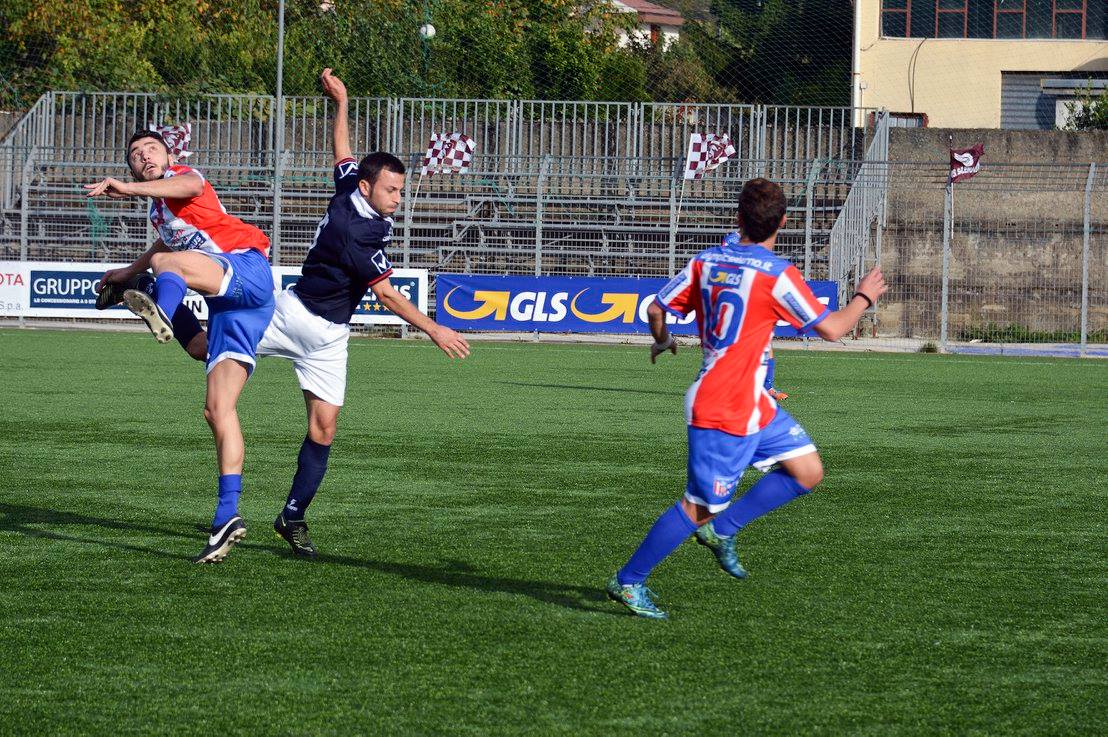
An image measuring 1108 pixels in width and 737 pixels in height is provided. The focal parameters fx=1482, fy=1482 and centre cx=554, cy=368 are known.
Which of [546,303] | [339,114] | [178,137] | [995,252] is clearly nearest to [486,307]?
[546,303]

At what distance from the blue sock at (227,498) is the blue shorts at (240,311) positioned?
486 mm

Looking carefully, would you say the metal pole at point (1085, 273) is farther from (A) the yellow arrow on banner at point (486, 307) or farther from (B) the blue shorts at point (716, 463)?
(B) the blue shorts at point (716, 463)

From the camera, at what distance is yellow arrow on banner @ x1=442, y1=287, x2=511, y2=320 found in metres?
24.5

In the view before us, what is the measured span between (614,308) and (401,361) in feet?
18.5

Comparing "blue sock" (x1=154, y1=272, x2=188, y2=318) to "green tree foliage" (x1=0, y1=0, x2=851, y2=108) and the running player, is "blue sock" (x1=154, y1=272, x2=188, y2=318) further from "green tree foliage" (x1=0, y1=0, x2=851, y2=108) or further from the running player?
"green tree foliage" (x1=0, y1=0, x2=851, y2=108)

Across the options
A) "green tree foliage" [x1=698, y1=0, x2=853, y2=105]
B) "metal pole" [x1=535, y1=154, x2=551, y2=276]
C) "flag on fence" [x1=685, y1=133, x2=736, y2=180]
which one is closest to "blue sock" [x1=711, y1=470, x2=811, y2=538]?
"metal pole" [x1=535, y1=154, x2=551, y2=276]

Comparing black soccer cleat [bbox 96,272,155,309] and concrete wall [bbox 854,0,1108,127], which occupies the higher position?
concrete wall [bbox 854,0,1108,127]

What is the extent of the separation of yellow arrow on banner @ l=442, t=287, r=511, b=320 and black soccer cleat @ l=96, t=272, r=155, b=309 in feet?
58.2

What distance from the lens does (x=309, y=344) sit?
6.56 metres

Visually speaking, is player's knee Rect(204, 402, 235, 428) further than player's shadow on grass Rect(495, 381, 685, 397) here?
No

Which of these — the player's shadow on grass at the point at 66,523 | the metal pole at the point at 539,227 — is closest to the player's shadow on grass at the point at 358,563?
the player's shadow on grass at the point at 66,523

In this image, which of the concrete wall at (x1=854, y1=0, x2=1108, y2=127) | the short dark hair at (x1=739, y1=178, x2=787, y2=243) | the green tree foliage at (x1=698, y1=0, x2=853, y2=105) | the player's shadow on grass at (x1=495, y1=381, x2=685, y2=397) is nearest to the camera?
the short dark hair at (x1=739, y1=178, x2=787, y2=243)

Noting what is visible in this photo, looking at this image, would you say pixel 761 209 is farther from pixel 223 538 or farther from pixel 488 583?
pixel 223 538

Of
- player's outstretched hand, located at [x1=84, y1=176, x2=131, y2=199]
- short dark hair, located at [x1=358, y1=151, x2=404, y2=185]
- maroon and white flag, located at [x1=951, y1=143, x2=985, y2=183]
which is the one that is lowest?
player's outstretched hand, located at [x1=84, y1=176, x2=131, y2=199]
